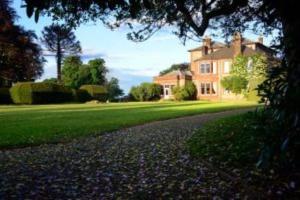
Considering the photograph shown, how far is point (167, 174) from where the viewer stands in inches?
340

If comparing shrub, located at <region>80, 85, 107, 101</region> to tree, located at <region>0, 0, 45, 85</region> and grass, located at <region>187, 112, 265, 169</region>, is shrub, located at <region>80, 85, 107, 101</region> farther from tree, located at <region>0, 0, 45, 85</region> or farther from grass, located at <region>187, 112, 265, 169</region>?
grass, located at <region>187, 112, 265, 169</region>

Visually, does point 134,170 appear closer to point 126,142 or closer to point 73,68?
point 126,142

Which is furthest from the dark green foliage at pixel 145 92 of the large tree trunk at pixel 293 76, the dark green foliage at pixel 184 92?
the large tree trunk at pixel 293 76

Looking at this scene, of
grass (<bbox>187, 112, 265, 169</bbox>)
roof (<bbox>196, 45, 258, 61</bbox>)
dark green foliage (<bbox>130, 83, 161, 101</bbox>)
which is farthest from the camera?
roof (<bbox>196, 45, 258, 61</bbox>)

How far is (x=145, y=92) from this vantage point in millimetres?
67812

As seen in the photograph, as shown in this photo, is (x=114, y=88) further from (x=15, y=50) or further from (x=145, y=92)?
(x=15, y=50)

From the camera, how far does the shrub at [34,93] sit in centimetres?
5019

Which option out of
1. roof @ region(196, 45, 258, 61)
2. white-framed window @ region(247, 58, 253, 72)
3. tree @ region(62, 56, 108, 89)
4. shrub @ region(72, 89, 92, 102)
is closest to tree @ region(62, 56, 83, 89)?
tree @ region(62, 56, 108, 89)

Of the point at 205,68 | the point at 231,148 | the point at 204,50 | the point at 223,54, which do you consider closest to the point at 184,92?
the point at 205,68

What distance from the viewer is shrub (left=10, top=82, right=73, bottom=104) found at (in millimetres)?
50188

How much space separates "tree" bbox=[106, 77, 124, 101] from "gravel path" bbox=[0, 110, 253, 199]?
60.6 m

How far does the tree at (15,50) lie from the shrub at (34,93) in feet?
13.1

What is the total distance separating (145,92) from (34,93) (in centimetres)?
2059

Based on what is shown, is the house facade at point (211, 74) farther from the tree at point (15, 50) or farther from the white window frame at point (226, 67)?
the tree at point (15, 50)
